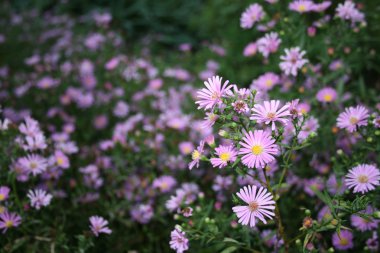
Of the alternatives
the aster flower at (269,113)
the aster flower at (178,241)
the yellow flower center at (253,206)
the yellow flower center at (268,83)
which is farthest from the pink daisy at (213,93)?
the yellow flower center at (268,83)

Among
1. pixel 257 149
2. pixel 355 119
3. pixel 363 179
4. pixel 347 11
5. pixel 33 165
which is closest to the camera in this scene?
pixel 257 149

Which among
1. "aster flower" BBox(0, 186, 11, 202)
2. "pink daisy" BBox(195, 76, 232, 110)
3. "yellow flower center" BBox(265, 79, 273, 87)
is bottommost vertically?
"aster flower" BBox(0, 186, 11, 202)

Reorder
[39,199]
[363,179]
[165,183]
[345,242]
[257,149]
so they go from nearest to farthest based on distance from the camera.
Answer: [257,149], [363,179], [345,242], [39,199], [165,183]

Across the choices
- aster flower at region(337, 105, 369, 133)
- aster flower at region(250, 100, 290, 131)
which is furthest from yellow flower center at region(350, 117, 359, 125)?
aster flower at region(250, 100, 290, 131)

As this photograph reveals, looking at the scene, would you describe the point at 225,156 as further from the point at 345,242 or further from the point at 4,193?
the point at 4,193

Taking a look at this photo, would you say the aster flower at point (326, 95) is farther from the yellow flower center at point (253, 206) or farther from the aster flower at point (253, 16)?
the yellow flower center at point (253, 206)

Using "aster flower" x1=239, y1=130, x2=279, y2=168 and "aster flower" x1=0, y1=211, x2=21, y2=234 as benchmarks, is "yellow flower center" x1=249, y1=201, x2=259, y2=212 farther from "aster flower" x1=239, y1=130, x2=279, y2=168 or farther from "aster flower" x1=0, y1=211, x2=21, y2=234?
"aster flower" x1=0, y1=211, x2=21, y2=234

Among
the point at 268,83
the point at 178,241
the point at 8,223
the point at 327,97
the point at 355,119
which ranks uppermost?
the point at 268,83

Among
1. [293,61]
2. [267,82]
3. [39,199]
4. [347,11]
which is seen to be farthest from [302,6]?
[39,199]
